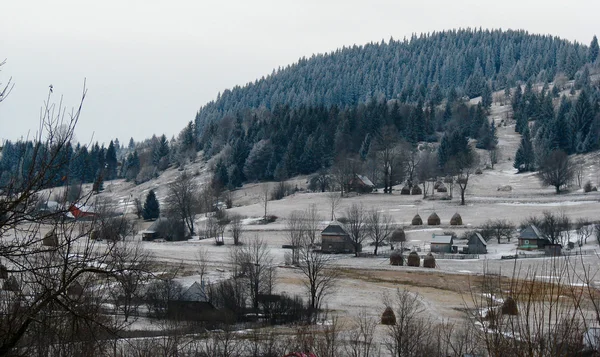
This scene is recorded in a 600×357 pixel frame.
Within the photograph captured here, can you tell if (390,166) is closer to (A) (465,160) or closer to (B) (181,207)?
(A) (465,160)

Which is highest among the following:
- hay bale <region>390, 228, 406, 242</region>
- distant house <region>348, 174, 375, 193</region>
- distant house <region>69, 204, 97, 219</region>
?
distant house <region>348, 174, 375, 193</region>

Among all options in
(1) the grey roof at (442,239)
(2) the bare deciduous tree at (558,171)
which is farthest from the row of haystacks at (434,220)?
(2) the bare deciduous tree at (558,171)

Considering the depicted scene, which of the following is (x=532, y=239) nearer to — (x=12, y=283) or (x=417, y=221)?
(x=417, y=221)

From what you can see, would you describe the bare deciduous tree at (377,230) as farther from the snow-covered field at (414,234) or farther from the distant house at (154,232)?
the distant house at (154,232)

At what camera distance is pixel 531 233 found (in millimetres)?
58969

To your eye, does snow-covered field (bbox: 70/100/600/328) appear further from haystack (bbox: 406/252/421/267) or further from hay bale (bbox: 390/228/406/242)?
haystack (bbox: 406/252/421/267)

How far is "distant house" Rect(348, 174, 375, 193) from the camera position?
312ft

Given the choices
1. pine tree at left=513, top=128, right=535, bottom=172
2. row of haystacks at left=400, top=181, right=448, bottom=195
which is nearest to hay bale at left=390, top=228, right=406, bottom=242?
Answer: row of haystacks at left=400, top=181, right=448, bottom=195

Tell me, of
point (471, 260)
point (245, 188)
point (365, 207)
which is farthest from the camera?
point (245, 188)

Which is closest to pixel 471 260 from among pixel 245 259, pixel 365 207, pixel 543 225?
pixel 543 225

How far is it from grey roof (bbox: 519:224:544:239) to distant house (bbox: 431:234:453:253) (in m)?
6.26

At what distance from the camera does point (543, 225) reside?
61.3 m

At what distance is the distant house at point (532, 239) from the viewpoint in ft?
190

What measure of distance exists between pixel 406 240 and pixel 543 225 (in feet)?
42.0
